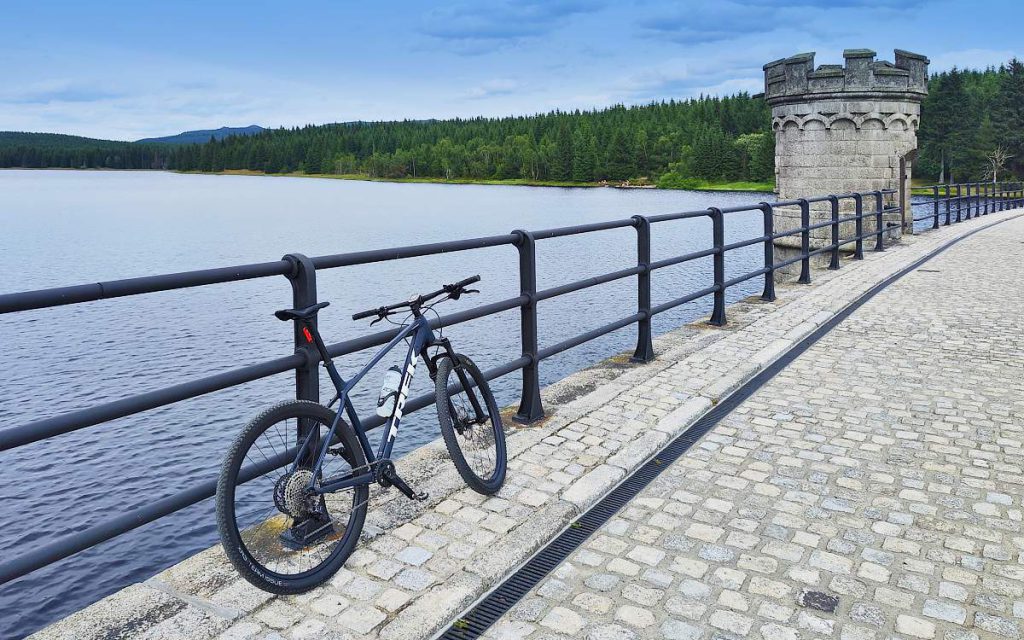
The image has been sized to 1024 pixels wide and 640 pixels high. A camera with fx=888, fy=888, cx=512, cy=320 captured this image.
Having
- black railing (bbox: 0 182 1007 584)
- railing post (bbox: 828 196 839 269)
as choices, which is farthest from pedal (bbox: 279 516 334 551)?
railing post (bbox: 828 196 839 269)

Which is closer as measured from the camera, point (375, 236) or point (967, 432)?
point (967, 432)

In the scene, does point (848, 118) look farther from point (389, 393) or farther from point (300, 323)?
point (300, 323)

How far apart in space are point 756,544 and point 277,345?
51.5 ft

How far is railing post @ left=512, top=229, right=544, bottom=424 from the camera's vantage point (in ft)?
19.5

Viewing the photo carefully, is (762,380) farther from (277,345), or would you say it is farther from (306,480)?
(277,345)

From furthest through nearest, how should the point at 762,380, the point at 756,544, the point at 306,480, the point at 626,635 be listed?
the point at 762,380, the point at 756,544, the point at 306,480, the point at 626,635

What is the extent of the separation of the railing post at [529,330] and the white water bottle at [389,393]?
5.47ft

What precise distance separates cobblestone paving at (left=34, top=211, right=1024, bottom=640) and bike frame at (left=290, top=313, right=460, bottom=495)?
41cm

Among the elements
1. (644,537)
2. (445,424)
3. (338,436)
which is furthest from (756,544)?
(338,436)

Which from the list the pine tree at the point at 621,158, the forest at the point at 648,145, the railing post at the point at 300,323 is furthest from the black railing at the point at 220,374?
the pine tree at the point at 621,158

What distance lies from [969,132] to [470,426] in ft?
321

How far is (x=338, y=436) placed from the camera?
3.95 m

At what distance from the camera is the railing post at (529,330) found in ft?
19.5

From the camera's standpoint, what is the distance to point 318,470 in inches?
148
